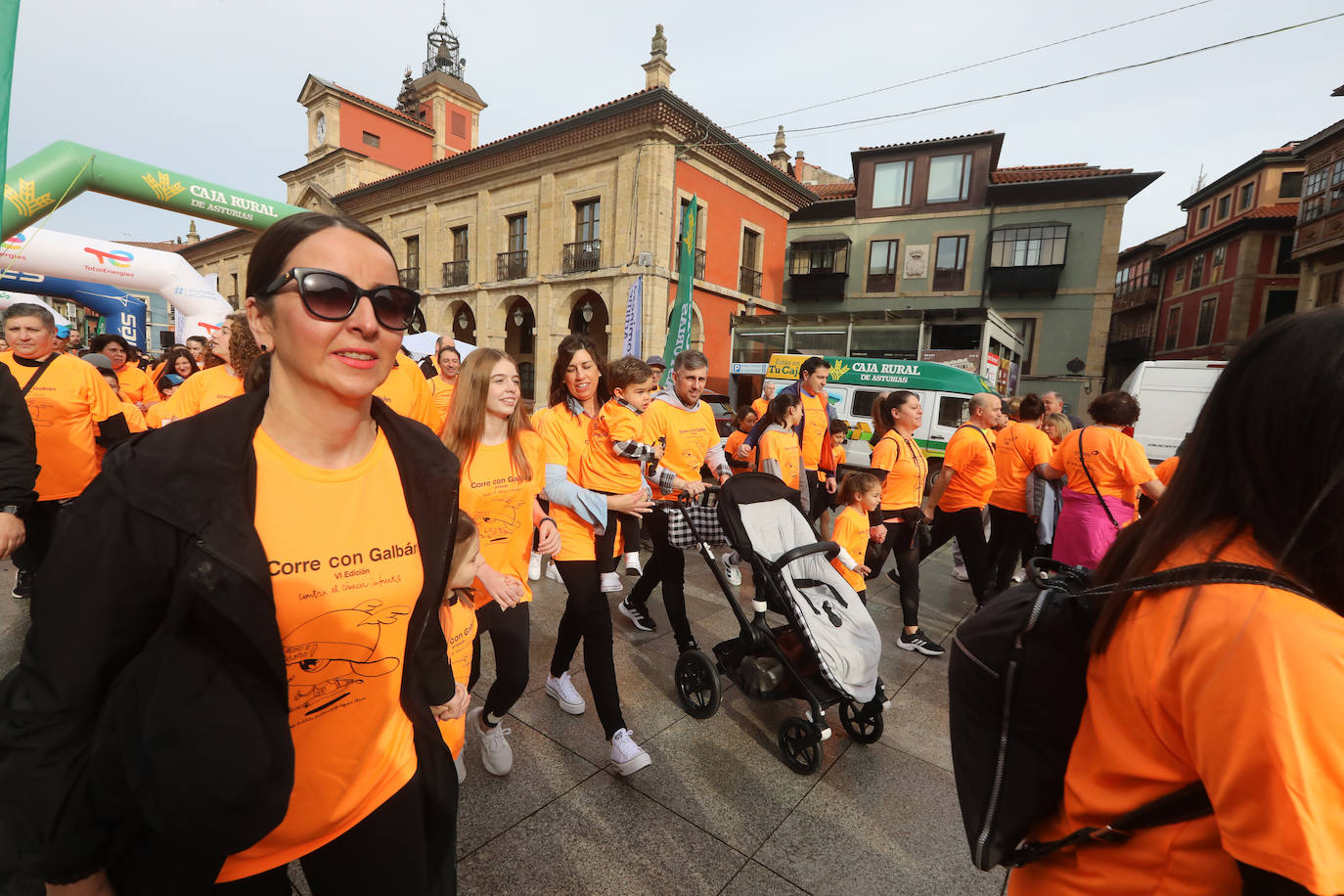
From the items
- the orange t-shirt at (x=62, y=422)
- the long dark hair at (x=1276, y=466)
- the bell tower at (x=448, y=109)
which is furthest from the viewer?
the bell tower at (x=448, y=109)

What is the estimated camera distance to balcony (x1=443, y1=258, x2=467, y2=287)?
22.4 m

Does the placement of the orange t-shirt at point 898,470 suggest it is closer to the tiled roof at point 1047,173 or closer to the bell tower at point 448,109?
the tiled roof at point 1047,173

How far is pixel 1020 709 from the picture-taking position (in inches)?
45.1

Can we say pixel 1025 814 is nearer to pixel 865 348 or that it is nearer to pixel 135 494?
pixel 135 494

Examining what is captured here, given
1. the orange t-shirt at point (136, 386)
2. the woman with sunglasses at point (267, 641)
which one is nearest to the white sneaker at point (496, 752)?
the woman with sunglasses at point (267, 641)

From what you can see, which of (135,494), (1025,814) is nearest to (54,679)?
(135,494)

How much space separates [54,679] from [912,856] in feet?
9.46

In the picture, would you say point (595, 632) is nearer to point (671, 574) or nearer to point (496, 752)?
point (496, 752)

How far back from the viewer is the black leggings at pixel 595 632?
2857mm

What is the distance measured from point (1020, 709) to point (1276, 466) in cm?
61

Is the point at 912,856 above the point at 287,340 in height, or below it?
below

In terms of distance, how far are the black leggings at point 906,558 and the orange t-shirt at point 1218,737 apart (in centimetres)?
350

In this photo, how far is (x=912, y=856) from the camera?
7.96 ft

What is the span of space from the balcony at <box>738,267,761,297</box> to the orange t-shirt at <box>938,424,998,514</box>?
17692 mm
